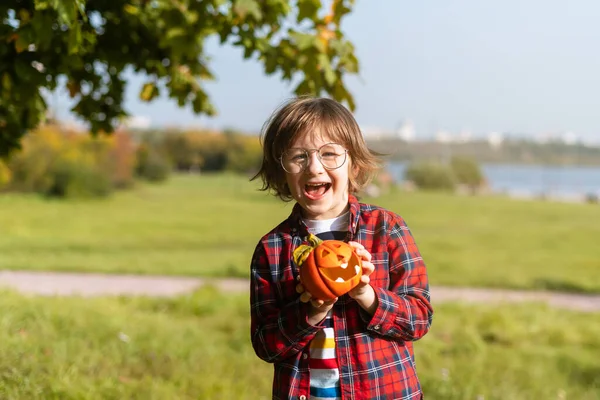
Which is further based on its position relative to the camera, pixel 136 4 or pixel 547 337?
pixel 547 337

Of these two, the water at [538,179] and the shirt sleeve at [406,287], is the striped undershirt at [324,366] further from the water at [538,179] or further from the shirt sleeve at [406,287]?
the water at [538,179]

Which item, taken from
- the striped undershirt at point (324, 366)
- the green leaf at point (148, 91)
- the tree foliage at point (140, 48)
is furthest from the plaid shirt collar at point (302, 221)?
the green leaf at point (148, 91)

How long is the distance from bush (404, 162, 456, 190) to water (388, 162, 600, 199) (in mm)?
766

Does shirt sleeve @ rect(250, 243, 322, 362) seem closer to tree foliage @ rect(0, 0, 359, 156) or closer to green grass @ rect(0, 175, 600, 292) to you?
tree foliage @ rect(0, 0, 359, 156)

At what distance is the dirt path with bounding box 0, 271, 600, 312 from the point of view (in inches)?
340

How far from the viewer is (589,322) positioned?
7.12 m

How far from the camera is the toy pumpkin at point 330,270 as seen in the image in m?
1.62

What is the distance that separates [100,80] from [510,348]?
13.7 feet

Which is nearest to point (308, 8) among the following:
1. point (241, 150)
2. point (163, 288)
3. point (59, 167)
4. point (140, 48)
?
point (140, 48)

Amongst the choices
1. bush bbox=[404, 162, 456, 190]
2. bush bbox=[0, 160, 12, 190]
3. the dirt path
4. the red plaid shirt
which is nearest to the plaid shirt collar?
the red plaid shirt

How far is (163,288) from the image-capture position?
9062mm

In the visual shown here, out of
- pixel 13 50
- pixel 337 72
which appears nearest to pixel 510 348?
pixel 337 72

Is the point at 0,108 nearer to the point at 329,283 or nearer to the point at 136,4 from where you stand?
the point at 136,4

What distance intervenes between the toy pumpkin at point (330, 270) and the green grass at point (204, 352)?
2.11 meters
